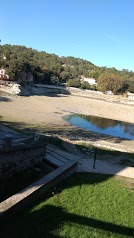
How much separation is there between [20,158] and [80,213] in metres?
3.97

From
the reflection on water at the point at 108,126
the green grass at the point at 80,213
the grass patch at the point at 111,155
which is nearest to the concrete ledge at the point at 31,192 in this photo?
the green grass at the point at 80,213

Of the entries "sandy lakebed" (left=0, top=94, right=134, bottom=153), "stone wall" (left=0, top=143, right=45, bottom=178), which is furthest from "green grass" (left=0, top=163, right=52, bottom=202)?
"sandy lakebed" (left=0, top=94, right=134, bottom=153)

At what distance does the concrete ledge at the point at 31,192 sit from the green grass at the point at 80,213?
31cm

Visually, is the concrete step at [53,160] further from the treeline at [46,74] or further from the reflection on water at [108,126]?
the treeline at [46,74]

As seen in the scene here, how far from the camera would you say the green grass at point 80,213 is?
9.91 metres

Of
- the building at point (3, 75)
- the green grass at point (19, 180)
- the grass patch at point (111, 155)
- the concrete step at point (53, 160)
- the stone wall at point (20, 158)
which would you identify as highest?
the building at point (3, 75)

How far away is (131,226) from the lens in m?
11.1

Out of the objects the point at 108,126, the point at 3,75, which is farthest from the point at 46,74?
the point at 108,126

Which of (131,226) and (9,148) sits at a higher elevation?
(9,148)

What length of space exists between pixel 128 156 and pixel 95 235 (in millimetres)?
13388

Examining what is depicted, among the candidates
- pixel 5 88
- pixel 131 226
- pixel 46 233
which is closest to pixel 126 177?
pixel 131 226

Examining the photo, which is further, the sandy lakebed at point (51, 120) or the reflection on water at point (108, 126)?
the reflection on water at point (108, 126)

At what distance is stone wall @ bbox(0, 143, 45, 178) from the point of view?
12781 millimetres

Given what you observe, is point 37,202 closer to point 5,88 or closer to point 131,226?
point 131,226
